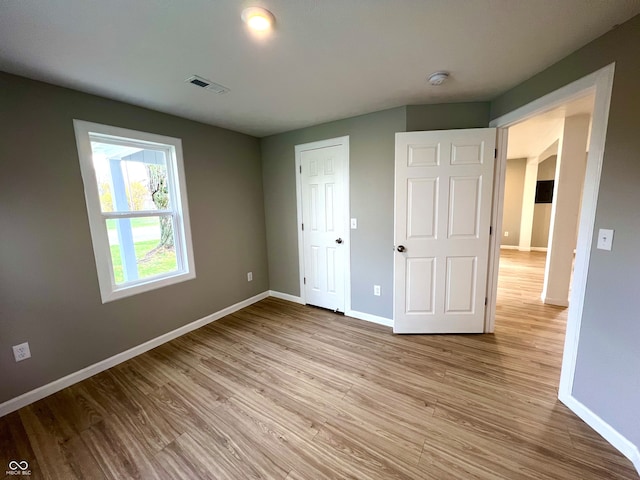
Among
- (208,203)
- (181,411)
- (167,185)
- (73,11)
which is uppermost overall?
(73,11)

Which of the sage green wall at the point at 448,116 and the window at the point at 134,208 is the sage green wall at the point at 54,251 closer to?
the window at the point at 134,208

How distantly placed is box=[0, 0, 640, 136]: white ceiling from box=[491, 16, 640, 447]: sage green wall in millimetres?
166

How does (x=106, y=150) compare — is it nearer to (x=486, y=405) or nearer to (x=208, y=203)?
(x=208, y=203)

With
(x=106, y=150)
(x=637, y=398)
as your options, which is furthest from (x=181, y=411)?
(x=637, y=398)

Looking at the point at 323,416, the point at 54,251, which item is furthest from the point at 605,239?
the point at 54,251

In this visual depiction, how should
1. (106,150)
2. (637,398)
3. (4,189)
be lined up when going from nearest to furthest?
(637,398) → (4,189) → (106,150)

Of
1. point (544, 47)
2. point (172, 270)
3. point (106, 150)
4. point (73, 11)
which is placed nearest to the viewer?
point (73, 11)

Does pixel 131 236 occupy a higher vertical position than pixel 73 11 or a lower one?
lower

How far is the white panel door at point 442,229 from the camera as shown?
2.32 metres

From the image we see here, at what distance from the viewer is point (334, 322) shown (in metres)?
2.97

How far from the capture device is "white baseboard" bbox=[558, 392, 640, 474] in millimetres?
1318

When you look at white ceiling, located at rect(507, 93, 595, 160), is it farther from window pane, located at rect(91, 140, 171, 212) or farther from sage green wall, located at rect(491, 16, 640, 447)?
window pane, located at rect(91, 140, 171, 212)

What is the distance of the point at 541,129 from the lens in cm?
384

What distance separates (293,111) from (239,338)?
97.8 inches
